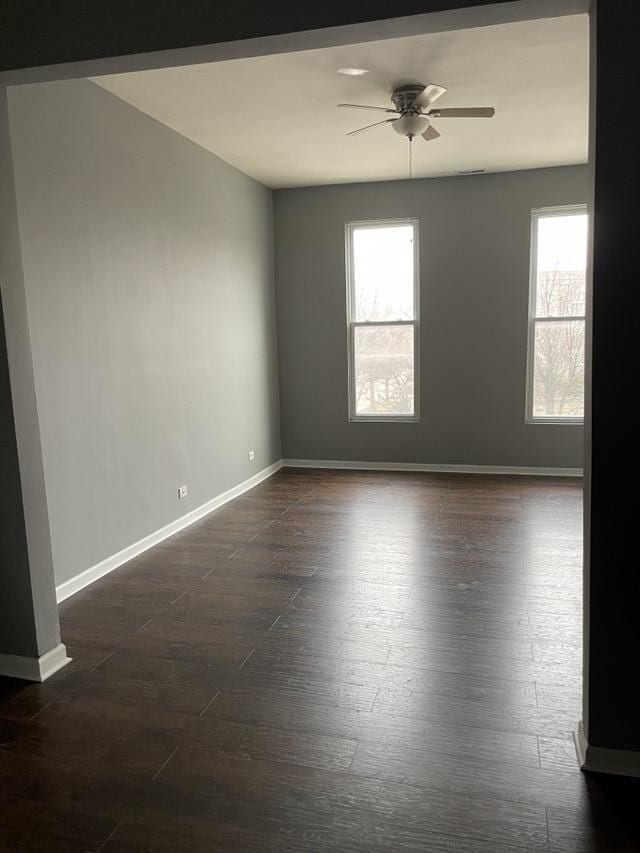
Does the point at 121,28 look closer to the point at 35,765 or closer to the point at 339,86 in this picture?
Answer: the point at 339,86

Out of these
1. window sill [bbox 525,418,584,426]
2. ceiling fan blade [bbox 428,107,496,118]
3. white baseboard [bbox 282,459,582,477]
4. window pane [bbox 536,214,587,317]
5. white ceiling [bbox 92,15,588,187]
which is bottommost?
white baseboard [bbox 282,459,582,477]

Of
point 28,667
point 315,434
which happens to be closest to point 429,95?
point 28,667

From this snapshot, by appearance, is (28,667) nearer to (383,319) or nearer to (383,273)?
(383,319)

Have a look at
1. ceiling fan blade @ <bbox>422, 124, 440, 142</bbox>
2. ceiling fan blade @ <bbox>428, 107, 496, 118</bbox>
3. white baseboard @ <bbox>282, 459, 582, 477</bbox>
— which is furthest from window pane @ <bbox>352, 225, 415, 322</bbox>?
ceiling fan blade @ <bbox>428, 107, 496, 118</bbox>

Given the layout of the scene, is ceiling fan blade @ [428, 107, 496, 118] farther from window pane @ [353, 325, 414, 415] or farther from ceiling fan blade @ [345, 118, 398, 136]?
window pane @ [353, 325, 414, 415]

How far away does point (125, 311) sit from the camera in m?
3.96

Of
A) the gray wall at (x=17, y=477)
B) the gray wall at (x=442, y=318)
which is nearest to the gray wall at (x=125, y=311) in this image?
the gray wall at (x=17, y=477)

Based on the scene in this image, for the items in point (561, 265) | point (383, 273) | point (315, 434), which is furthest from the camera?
point (315, 434)

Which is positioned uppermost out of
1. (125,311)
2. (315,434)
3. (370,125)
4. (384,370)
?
(370,125)

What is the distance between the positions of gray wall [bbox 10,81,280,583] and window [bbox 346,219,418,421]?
126 centimetres

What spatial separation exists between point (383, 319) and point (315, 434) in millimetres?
1408

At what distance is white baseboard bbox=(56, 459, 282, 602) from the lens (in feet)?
11.4

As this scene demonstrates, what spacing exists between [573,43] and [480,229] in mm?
2862

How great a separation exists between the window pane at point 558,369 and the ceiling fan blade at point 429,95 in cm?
285
